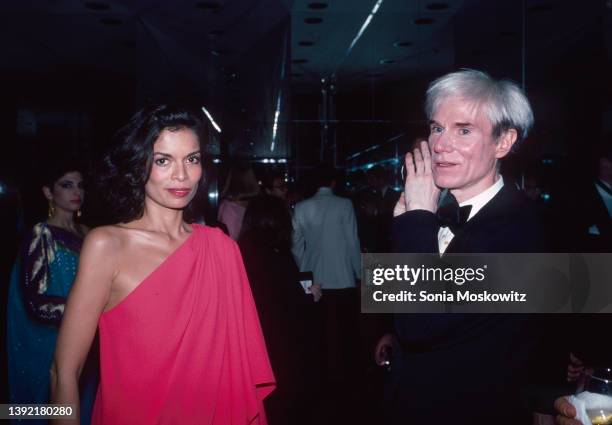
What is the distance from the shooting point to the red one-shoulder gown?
1427 mm

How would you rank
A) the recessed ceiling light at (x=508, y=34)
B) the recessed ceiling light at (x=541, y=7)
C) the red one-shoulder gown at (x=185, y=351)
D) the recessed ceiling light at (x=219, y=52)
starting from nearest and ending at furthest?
1. the red one-shoulder gown at (x=185, y=351)
2. the recessed ceiling light at (x=541, y=7)
3. the recessed ceiling light at (x=508, y=34)
4. the recessed ceiling light at (x=219, y=52)

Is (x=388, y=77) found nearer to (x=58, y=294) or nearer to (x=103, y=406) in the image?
(x=58, y=294)

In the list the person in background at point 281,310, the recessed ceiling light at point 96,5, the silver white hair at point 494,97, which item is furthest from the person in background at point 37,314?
the recessed ceiling light at point 96,5

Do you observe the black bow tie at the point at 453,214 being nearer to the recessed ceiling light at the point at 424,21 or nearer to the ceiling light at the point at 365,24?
the ceiling light at the point at 365,24

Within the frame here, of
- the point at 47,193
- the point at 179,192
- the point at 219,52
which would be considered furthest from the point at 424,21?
the point at 179,192

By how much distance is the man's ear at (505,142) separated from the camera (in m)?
1.33

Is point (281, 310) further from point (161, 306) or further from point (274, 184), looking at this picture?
point (274, 184)

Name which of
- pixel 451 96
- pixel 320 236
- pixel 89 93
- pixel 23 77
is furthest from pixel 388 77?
pixel 451 96

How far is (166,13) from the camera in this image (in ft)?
18.8

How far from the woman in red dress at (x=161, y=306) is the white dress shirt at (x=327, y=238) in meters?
2.81

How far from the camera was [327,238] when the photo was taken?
452 cm

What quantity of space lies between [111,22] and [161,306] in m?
5.92

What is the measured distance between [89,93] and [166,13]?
16.2 feet

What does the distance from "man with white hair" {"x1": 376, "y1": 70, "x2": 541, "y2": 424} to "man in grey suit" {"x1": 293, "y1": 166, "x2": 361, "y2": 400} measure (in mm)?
3138
